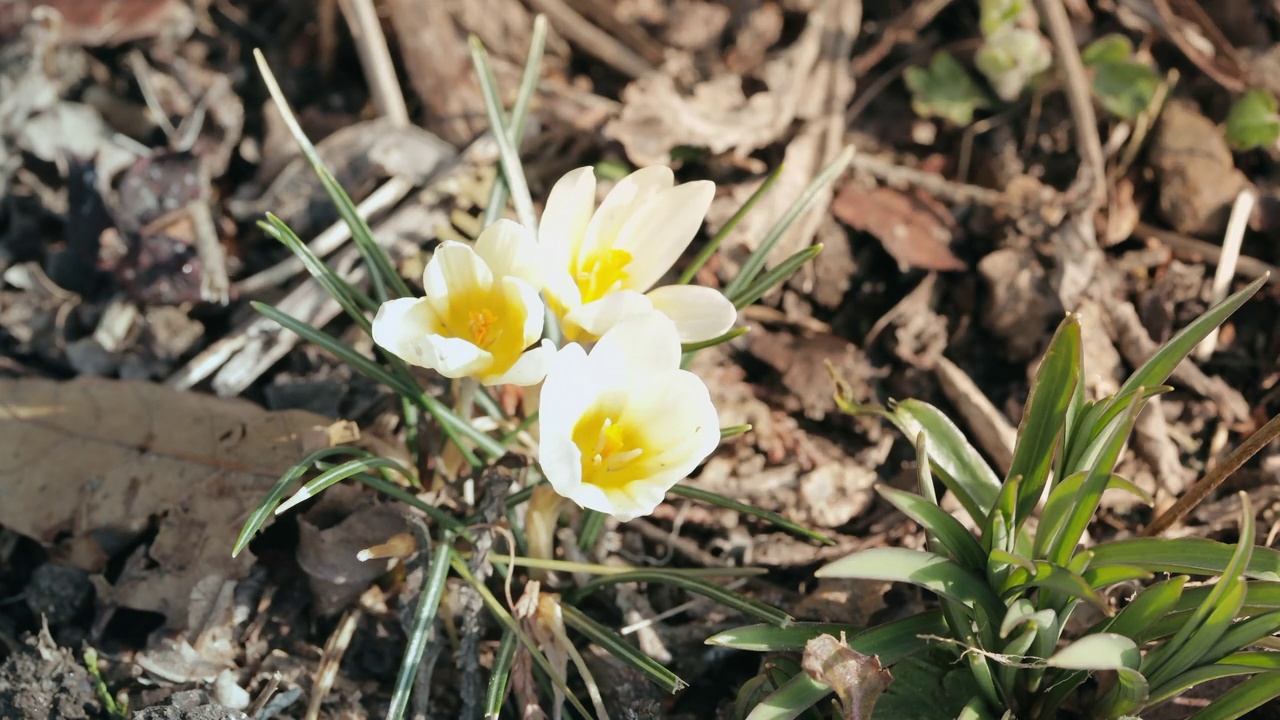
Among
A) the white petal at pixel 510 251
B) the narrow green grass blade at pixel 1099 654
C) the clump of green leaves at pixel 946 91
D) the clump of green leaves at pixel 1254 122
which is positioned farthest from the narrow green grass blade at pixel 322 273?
the clump of green leaves at pixel 1254 122

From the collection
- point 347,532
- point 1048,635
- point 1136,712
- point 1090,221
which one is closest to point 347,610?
Result: point 347,532

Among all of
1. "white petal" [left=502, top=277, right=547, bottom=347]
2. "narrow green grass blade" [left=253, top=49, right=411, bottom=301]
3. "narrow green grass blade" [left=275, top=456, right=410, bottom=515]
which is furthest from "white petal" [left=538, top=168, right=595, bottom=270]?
"narrow green grass blade" [left=275, top=456, right=410, bottom=515]

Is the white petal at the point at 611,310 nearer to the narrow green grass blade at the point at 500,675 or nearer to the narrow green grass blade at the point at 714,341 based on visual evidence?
the narrow green grass blade at the point at 714,341

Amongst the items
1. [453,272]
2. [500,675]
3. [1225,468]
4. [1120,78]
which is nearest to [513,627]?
[500,675]

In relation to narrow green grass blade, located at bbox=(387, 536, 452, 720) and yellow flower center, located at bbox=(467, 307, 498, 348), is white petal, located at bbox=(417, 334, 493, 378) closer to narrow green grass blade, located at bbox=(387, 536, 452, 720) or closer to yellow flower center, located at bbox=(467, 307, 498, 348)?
yellow flower center, located at bbox=(467, 307, 498, 348)

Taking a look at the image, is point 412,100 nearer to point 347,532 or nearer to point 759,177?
point 759,177

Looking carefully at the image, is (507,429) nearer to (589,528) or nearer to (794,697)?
(589,528)
